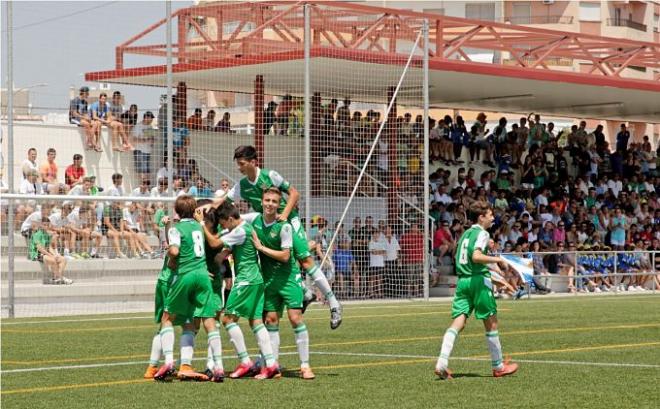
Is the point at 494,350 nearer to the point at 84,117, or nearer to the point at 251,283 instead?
the point at 251,283

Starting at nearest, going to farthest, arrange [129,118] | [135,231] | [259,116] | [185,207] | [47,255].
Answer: [185,207] → [47,255] → [135,231] → [129,118] → [259,116]

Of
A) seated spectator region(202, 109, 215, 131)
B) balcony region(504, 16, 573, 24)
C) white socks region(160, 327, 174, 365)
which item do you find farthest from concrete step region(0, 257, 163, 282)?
balcony region(504, 16, 573, 24)

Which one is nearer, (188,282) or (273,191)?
(188,282)

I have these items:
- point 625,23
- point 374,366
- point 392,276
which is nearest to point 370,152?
point 392,276

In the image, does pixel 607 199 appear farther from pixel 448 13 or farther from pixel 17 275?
pixel 448 13

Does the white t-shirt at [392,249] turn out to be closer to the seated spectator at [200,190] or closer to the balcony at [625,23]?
the seated spectator at [200,190]

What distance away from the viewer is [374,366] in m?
13.4

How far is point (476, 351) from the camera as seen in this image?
50.3ft

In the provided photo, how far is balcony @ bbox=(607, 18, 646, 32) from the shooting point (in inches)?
3445

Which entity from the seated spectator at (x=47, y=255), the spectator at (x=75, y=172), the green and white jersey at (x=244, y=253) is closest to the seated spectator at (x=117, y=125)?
the spectator at (x=75, y=172)

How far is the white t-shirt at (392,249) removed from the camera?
28.0 meters

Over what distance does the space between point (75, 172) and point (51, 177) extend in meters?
0.50

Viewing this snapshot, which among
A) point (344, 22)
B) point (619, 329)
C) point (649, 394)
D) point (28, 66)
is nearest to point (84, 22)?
point (28, 66)

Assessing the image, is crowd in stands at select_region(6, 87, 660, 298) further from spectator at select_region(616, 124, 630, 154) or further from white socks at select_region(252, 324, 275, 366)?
white socks at select_region(252, 324, 275, 366)
